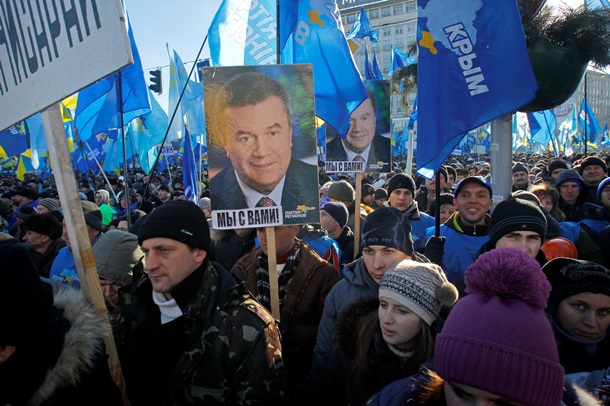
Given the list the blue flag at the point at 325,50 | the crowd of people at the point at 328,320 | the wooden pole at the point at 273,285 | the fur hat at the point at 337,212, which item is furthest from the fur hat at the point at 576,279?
the blue flag at the point at 325,50

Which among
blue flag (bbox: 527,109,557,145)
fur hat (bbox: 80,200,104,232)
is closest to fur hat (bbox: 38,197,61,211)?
fur hat (bbox: 80,200,104,232)

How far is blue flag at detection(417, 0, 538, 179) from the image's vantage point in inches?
112

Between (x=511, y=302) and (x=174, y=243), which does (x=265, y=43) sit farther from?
(x=511, y=302)

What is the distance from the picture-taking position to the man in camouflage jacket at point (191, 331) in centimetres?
183

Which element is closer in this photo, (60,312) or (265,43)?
(60,312)

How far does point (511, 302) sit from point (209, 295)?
49.7 inches

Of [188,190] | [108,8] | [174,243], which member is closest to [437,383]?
[174,243]

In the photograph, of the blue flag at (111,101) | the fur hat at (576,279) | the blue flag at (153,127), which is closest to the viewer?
the fur hat at (576,279)

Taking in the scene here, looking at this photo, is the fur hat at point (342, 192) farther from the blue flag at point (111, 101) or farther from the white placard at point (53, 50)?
the white placard at point (53, 50)

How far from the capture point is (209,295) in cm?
195

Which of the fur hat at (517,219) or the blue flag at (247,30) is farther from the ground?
the blue flag at (247,30)

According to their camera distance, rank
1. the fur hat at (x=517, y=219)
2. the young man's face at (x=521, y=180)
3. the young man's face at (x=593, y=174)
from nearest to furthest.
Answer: the fur hat at (x=517, y=219) < the young man's face at (x=593, y=174) < the young man's face at (x=521, y=180)

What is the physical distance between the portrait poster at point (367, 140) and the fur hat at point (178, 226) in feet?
11.0

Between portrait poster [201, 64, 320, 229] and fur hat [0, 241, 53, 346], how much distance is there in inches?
53.2
